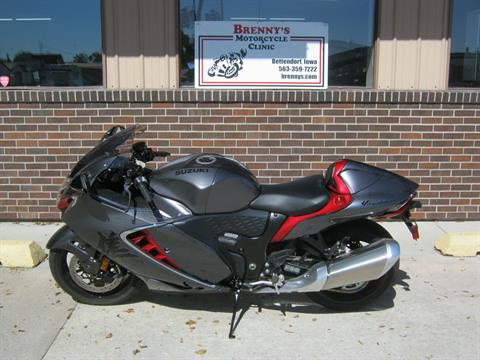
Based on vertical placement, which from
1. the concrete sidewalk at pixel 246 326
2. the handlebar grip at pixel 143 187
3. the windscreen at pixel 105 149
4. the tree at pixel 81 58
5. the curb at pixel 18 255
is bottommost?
the concrete sidewalk at pixel 246 326

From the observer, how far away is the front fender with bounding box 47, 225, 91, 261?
3717 mm

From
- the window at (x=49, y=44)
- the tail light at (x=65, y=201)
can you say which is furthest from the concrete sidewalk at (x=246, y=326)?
the window at (x=49, y=44)

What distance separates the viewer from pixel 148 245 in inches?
138

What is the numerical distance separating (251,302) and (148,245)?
0.96 metres

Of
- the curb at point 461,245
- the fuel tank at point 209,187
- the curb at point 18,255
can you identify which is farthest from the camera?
the curb at point 461,245

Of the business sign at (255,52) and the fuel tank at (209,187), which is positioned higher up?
the business sign at (255,52)

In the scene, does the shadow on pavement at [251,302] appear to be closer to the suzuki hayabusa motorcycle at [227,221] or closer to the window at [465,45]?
the suzuki hayabusa motorcycle at [227,221]

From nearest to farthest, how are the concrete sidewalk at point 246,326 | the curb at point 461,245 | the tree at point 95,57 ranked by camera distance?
the concrete sidewalk at point 246,326 → the curb at point 461,245 → the tree at point 95,57

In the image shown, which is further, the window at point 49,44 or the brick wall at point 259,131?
the window at point 49,44

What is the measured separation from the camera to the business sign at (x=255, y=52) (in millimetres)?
5793

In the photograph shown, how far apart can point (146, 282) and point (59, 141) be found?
9.36 ft

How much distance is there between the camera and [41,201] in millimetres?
5969

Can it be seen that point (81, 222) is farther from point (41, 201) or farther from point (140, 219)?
point (41, 201)

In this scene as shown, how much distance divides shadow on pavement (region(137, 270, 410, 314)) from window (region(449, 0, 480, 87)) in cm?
305
